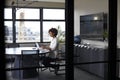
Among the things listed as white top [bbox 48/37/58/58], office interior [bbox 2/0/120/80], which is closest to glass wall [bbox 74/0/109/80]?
office interior [bbox 2/0/120/80]

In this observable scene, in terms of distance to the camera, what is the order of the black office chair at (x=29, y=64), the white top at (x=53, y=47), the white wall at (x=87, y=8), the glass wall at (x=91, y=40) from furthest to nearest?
1. the white wall at (x=87, y=8)
2. the white top at (x=53, y=47)
3. the glass wall at (x=91, y=40)
4. the black office chair at (x=29, y=64)

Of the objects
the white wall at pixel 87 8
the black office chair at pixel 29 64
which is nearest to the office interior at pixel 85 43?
the white wall at pixel 87 8

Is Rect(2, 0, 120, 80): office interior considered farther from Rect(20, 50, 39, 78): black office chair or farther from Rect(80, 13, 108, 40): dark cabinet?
Rect(20, 50, 39, 78): black office chair

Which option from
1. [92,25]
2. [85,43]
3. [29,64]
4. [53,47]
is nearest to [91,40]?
[85,43]

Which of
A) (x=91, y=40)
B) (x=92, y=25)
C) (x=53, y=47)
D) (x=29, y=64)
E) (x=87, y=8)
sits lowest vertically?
(x=29, y=64)

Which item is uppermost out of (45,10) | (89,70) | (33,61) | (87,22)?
(45,10)

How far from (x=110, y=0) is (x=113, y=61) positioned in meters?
1.13

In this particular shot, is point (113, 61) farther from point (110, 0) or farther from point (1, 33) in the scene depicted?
point (1, 33)

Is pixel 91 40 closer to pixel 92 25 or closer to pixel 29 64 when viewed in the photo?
pixel 92 25

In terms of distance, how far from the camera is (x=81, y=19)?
21.0 ft

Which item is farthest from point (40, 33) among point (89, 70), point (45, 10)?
point (89, 70)

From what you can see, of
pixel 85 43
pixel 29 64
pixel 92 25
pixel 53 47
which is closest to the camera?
pixel 29 64

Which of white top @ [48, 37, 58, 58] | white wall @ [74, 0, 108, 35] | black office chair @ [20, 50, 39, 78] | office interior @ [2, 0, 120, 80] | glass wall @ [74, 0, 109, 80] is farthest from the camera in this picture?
white wall @ [74, 0, 108, 35]

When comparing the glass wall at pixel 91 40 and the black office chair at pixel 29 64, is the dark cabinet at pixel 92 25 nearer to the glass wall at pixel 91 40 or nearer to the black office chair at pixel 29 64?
the glass wall at pixel 91 40
